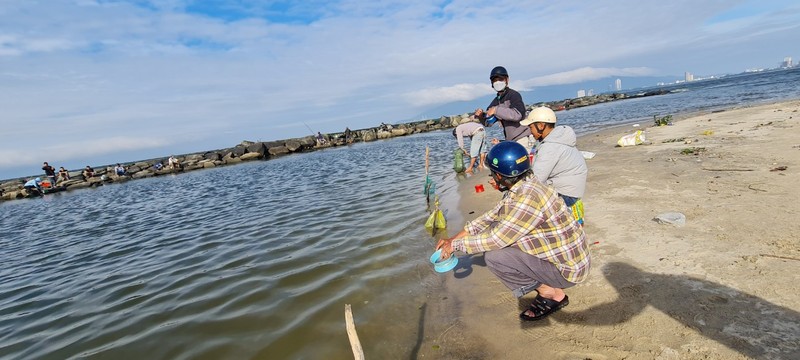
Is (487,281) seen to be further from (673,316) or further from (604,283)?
(673,316)

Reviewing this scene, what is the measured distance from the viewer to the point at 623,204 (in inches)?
284

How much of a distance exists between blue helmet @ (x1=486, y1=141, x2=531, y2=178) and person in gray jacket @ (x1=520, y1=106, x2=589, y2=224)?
1187 mm

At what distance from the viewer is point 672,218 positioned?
227 inches

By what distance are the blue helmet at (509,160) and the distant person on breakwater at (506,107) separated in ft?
11.1

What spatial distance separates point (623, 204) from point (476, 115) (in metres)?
3.48

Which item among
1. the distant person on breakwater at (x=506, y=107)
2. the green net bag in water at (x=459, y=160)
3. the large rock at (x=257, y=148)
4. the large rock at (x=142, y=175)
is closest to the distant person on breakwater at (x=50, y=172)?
the large rock at (x=142, y=175)

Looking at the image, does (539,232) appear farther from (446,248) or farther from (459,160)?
(459,160)

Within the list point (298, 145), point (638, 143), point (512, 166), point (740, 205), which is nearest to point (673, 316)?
point (512, 166)

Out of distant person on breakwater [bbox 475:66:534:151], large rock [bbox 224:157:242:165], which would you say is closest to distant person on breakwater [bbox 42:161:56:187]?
large rock [bbox 224:157:242:165]

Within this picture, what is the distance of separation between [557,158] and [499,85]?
2.72 meters

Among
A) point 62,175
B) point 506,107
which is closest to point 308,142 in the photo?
point 62,175

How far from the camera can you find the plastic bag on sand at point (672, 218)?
5653 mm

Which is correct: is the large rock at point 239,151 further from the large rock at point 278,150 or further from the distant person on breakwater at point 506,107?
the distant person on breakwater at point 506,107

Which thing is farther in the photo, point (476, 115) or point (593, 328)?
point (476, 115)
